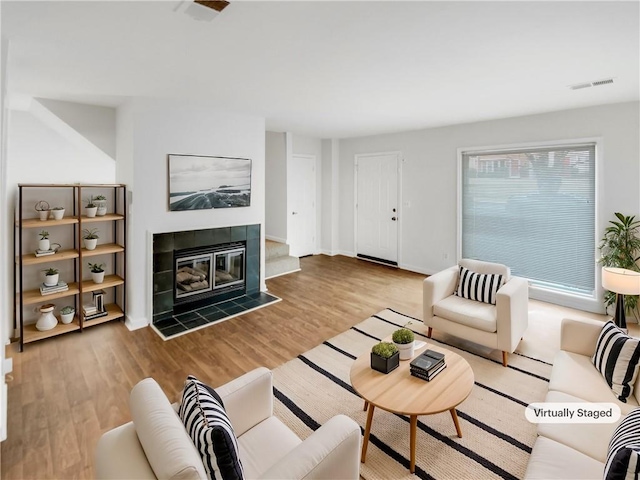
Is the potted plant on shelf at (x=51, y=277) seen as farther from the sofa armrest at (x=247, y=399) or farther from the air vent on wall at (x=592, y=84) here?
the air vent on wall at (x=592, y=84)

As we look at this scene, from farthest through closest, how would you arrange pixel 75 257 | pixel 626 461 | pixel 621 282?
pixel 75 257, pixel 621 282, pixel 626 461

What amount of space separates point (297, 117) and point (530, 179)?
10.7ft

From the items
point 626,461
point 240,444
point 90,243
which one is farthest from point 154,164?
point 626,461

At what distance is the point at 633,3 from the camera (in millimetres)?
1729

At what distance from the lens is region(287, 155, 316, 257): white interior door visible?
6664 mm

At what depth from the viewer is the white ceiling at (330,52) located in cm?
181

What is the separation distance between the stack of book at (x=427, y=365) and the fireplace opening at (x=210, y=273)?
2962mm

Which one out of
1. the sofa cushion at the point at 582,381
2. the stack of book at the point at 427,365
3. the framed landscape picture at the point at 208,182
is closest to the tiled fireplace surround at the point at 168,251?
the framed landscape picture at the point at 208,182

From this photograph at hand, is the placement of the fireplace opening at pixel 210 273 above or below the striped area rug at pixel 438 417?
above

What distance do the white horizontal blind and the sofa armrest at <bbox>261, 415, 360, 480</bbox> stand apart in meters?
4.24

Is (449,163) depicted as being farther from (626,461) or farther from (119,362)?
(119,362)

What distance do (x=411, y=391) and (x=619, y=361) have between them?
1.20 meters

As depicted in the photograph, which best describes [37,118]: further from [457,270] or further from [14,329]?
[457,270]

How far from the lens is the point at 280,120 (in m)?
4.86
